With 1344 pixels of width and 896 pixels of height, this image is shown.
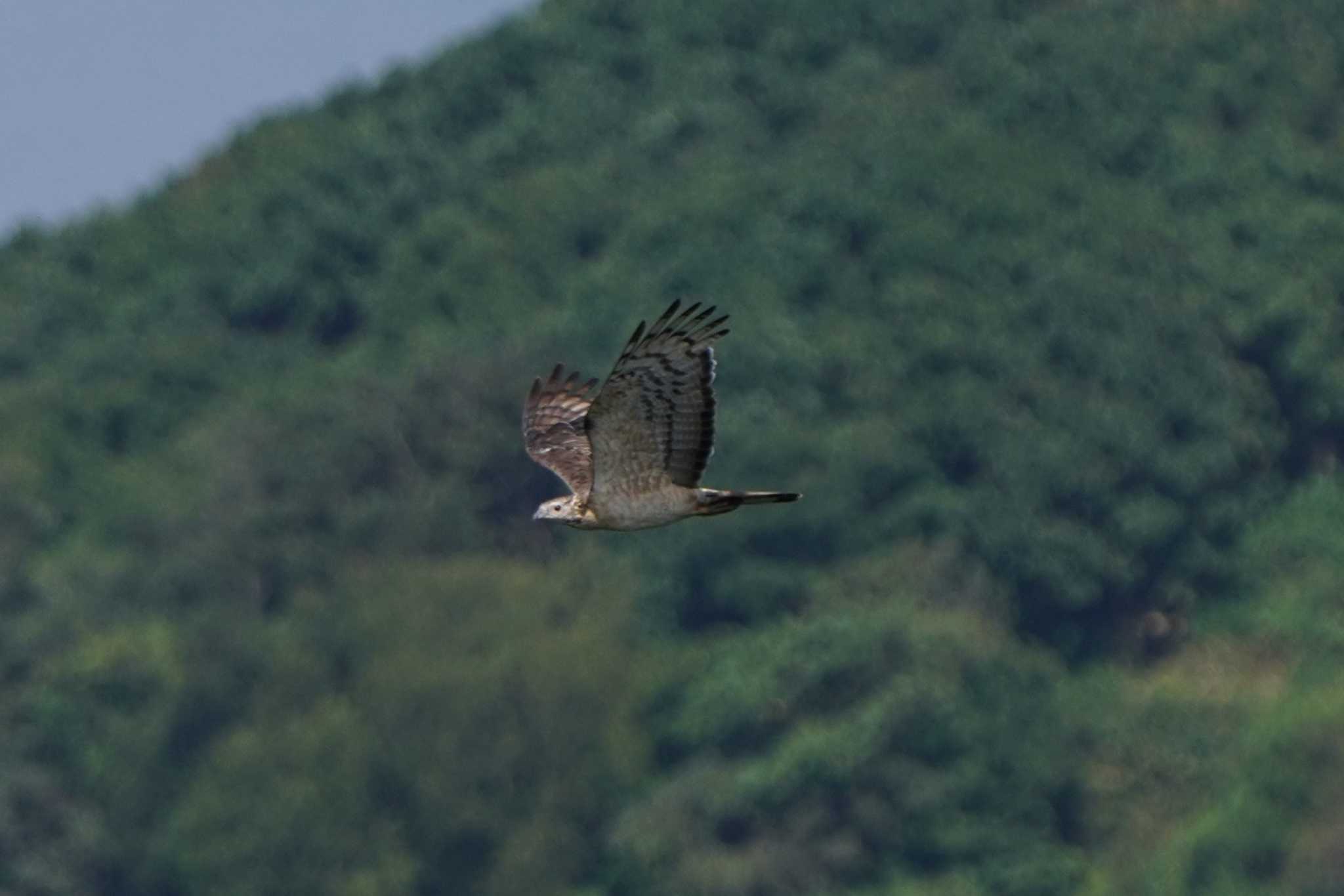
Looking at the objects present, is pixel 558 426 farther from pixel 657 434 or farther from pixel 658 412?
pixel 658 412

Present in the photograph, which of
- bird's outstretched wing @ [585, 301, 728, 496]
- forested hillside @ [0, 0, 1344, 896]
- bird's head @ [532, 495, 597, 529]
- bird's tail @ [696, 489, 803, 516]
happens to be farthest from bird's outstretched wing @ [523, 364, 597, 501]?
forested hillside @ [0, 0, 1344, 896]

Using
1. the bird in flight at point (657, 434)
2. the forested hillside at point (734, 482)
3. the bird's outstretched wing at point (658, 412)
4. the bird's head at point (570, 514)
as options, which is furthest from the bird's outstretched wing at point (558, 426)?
the forested hillside at point (734, 482)

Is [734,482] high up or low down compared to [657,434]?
down

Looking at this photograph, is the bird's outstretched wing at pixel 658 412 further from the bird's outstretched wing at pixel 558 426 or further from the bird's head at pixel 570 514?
the bird's outstretched wing at pixel 558 426

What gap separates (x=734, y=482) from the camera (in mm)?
59438

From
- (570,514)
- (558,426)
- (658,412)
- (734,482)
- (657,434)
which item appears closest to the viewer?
(658,412)

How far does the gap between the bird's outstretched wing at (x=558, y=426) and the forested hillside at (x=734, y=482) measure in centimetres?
3387

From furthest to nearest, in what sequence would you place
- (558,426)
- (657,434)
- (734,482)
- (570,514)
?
(734,482) → (558,426) → (570,514) → (657,434)

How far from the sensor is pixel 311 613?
2430 inches

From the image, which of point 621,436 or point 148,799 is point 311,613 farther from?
point 621,436

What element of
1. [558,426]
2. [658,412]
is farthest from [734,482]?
[658,412]

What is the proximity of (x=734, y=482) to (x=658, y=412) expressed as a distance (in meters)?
44.0

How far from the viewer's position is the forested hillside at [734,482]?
54531 mm

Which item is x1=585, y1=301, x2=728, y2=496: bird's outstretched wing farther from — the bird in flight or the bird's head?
the bird's head
